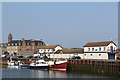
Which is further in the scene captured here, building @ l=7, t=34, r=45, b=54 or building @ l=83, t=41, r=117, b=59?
building @ l=7, t=34, r=45, b=54

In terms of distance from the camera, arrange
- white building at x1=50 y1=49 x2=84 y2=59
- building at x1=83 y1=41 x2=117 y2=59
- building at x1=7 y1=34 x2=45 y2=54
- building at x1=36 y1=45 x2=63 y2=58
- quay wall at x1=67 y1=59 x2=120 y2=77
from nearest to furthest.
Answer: quay wall at x1=67 y1=59 x2=120 y2=77
building at x1=83 y1=41 x2=117 y2=59
white building at x1=50 y1=49 x2=84 y2=59
building at x1=36 y1=45 x2=63 y2=58
building at x1=7 y1=34 x2=45 y2=54

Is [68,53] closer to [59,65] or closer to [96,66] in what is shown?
[59,65]

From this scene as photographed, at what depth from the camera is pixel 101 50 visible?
60406 millimetres

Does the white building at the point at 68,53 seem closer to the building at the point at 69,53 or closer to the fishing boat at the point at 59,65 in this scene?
the building at the point at 69,53

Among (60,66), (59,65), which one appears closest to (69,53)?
(59,65)

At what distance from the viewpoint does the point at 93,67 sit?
53.6 metres

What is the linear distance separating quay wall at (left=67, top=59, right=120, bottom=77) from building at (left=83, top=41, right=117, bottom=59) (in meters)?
5.00

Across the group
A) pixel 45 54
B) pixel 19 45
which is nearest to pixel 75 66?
pixel 45 54

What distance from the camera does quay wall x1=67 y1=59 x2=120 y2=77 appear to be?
47.9 metres

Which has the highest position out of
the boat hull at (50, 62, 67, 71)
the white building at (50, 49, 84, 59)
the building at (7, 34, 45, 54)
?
the building at (7, 34, 45, 54)

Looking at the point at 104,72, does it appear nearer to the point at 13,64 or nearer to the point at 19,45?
the point at 13,64

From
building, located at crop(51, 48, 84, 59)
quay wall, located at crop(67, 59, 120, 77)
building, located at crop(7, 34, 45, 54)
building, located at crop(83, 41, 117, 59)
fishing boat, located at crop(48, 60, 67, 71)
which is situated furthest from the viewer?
building, located at crop(7, 34, 45, 54)

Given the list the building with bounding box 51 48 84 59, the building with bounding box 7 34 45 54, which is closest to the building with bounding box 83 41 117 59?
the building with bounding box 51 48 84 59

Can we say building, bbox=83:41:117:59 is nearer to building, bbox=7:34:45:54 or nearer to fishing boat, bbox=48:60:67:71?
fishing boat, bbox=48:60:67:71
